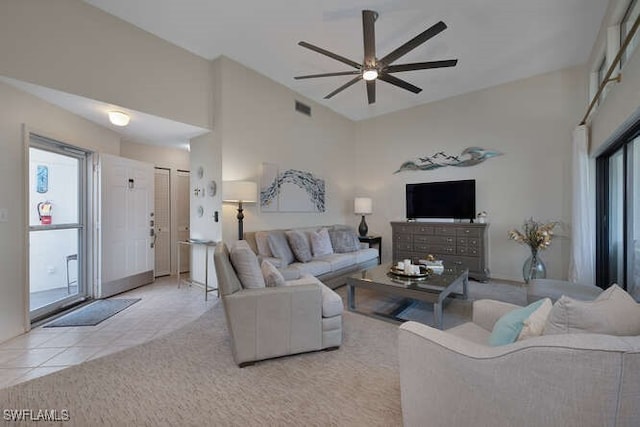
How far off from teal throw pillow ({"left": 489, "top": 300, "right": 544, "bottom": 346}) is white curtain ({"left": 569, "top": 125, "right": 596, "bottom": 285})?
300cm

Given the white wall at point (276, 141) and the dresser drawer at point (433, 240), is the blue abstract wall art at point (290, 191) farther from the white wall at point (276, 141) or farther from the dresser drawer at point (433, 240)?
the dresser drawer at point (433, 240)

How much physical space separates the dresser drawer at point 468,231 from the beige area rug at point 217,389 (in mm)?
2963

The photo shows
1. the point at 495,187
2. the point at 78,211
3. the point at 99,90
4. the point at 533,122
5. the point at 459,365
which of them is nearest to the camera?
the point at 459,365

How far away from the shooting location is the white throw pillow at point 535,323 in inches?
46.9

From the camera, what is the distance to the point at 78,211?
3738mm

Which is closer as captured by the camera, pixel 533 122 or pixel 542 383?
pixel 542 383

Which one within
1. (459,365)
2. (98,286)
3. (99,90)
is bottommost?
(98,286)

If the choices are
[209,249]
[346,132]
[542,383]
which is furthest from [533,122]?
[209,249]

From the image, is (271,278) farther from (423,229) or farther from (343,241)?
(423,229)

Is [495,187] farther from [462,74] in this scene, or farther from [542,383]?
[542,383]

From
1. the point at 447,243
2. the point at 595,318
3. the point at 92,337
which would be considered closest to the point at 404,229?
the point at 447,243

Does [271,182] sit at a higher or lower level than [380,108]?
lower

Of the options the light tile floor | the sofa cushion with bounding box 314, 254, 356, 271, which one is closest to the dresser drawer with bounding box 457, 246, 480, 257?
the sofa cushion with bounding box 314, 254, 356, 271

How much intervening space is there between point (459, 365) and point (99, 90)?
4.13 meters
